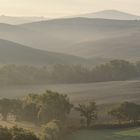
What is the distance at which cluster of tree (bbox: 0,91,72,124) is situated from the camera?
5941cm

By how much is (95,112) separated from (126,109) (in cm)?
435

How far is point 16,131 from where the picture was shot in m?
39.3

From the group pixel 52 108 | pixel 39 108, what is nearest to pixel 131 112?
pixel 52 108

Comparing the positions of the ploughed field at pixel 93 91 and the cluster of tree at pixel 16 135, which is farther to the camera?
the ploughed field at pixel 93 91

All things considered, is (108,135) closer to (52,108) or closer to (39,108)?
(52,108)

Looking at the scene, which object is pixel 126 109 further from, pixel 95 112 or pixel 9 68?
pixel 9 68

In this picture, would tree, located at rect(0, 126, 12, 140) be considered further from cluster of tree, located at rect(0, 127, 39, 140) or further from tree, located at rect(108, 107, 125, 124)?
tree, located at rect(108, 107, 125, 124)

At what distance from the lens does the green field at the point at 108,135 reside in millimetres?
51594

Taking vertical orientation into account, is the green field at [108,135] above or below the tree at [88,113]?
below

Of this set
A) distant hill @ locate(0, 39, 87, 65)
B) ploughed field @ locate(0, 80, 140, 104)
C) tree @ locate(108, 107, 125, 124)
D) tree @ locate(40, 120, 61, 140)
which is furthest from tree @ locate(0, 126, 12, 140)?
distant hill @ locate(0, 39, 87, 65)

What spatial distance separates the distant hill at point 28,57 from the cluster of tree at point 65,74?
3608cm

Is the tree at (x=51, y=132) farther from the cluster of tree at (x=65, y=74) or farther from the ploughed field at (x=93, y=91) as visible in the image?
the cluster of tree at (x=65, y=74)

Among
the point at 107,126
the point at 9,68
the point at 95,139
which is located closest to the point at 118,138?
the point at 95,139

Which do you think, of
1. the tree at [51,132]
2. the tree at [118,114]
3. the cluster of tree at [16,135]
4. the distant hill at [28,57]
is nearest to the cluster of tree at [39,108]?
the tree at [118,114]
